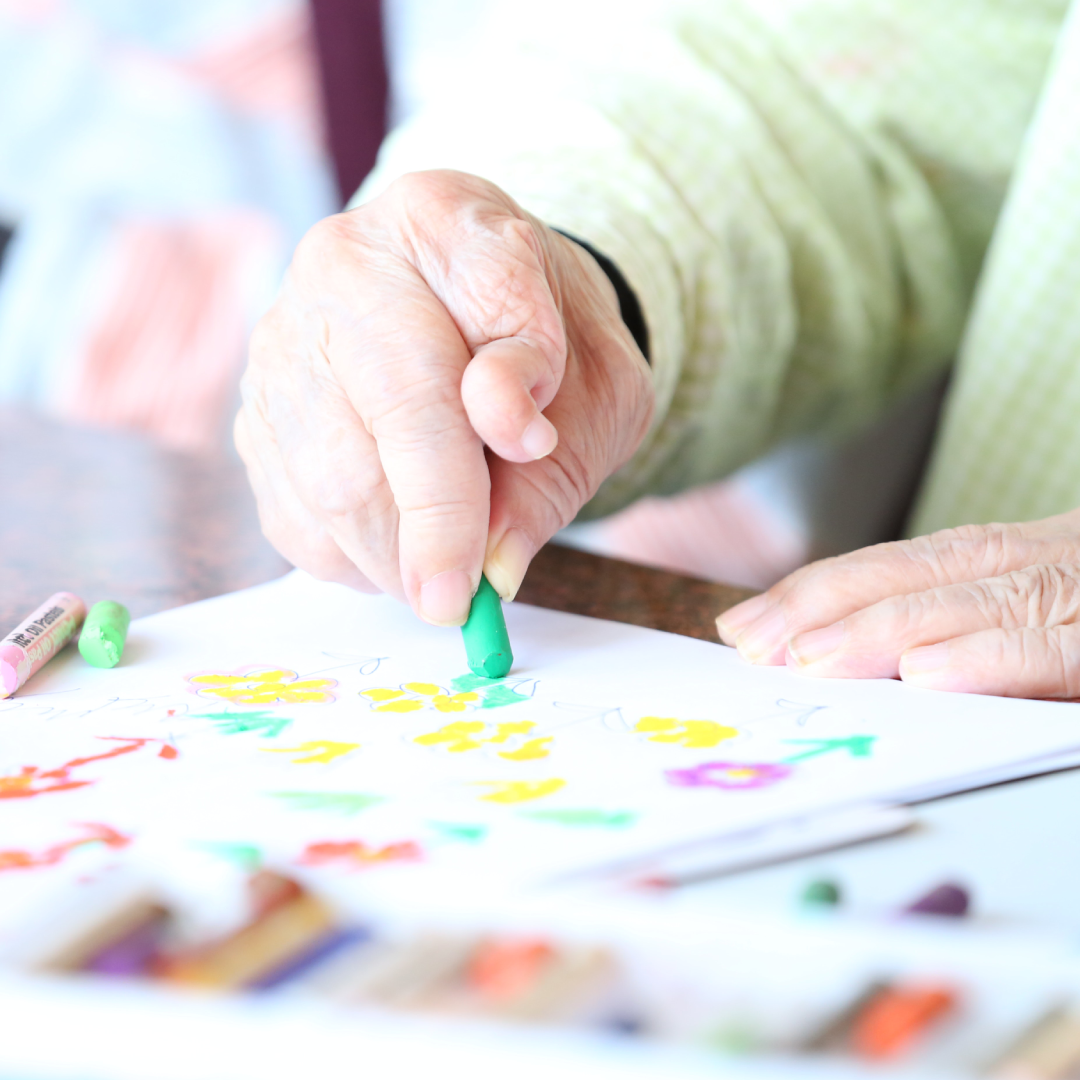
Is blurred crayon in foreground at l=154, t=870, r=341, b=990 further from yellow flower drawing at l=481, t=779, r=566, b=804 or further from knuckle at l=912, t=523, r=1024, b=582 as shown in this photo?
knuckle at l=912, t=523, r=1024, b=582

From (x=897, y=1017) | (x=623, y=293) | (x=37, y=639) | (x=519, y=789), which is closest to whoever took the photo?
(x=897, y=1017)

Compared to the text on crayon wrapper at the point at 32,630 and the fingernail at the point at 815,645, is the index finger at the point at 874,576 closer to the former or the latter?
the fingernail at the point at 815,645

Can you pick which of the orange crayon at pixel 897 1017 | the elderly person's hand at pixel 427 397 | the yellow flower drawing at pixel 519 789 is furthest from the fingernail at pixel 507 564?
the orange crayon at pixel 897 1017

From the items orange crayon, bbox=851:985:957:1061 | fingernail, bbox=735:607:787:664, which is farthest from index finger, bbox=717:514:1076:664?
orange crayon, bbox=851:985:957:1061

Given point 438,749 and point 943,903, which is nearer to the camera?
point 943,903

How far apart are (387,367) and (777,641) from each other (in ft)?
0.62

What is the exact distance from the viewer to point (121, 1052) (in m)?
0.19

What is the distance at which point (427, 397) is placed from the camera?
41 cm

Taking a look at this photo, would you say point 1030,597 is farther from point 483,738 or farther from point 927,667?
point 483,738

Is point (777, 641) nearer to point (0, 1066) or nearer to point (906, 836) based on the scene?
point (906, 836)

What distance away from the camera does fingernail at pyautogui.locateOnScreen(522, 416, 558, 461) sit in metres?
0.41

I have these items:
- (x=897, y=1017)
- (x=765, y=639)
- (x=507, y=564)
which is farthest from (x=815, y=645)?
(x=897, y=1017)

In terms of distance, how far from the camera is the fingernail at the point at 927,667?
41 centimetres

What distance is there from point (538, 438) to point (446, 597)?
7 centimetres
